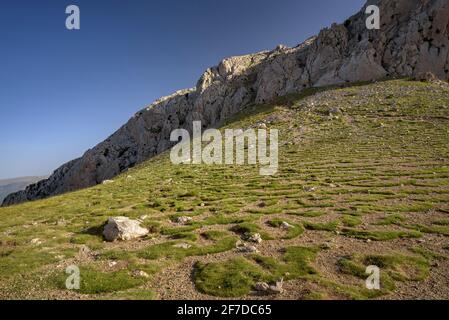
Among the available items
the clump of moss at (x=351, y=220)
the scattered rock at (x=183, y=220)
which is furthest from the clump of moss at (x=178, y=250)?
the clump of moss at (x=351, y=220)

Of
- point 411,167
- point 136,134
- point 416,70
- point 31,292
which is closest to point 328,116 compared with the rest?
point 411,167

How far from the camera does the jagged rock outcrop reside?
82375 mm

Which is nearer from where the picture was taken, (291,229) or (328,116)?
(291,229)

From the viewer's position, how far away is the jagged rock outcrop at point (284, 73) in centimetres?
8238

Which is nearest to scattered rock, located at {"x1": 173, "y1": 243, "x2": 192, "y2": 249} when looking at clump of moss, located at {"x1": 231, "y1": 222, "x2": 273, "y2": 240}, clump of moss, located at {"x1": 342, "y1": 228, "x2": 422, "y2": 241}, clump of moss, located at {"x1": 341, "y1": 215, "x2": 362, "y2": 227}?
clump of moss, located at {"x1": 231, "y1": 222, "x2": 273, "y2": 240}

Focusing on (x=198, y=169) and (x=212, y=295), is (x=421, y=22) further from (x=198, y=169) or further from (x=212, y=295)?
(x=212, y=295)

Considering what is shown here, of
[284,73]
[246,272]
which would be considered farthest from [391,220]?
[284,73]

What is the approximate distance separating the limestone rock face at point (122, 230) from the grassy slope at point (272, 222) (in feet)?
2.36

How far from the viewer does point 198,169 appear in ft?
138

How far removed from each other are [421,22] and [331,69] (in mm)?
24872

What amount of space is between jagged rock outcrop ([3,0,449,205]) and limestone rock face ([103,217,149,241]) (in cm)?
7958

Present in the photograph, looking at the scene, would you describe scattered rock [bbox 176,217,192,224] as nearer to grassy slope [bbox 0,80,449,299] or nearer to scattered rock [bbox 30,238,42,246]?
grassy slope [bbox 0,80,449,299]
